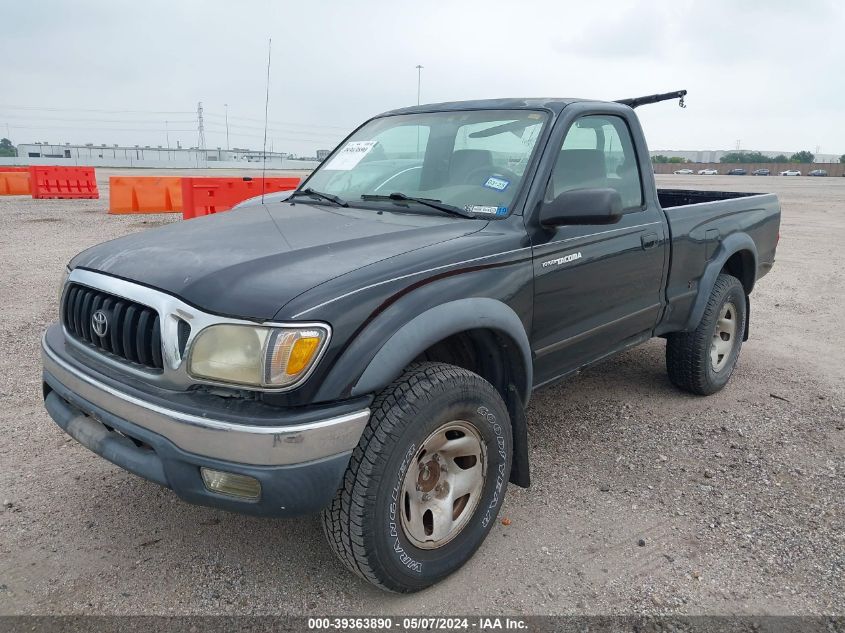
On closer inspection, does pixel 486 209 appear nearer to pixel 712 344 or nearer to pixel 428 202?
pixel 428 202

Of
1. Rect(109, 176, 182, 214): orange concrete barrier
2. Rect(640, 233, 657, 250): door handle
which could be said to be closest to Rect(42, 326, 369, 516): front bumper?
Rect(640, 233, 657, 250): door handle

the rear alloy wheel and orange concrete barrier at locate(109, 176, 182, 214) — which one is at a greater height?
orange concrete barrier at locate(109, 176, 182, 214)

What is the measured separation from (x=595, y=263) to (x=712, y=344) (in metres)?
1.78

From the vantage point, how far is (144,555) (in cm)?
266

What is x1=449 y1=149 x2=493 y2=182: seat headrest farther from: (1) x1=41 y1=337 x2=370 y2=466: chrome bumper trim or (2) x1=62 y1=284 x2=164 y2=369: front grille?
(2) x1=62 y1=284 x2=164 y2=369: front grille

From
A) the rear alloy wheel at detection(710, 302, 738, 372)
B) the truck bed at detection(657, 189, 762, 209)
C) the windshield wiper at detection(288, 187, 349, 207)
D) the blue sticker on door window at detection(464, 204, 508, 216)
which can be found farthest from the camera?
the truck bed at detection(657, 189, 762, 209)

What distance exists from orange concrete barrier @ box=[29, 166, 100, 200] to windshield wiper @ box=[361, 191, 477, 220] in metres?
17.5

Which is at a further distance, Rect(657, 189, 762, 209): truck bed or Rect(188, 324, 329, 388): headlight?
Rect(657, 189, 762, 209): truck bed

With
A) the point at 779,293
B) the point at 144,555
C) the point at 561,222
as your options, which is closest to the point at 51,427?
the point at 144,555

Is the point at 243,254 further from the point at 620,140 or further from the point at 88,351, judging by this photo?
the point at 620,140

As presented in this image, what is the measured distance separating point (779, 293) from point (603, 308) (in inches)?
215

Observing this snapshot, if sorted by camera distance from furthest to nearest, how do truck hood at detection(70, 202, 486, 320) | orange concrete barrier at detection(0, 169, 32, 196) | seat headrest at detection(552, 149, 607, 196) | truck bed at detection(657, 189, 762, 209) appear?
orange concrete barrier at detection(0, 169, 32, 196) < truck bed at detection(657, 189, 762, 209) < seat headrest at detection(552, 149, 607, 196) < truck hood at detection(70, 202, 486, 320)

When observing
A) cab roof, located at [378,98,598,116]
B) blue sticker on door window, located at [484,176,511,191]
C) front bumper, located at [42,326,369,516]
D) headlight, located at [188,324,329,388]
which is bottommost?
front bumper, located at [42,326,369,516]

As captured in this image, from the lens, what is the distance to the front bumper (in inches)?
78.3
